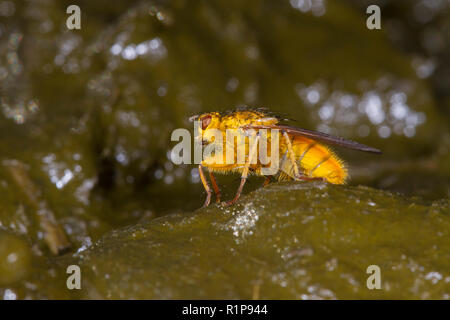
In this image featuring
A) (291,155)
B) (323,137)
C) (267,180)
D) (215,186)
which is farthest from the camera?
(267,180)

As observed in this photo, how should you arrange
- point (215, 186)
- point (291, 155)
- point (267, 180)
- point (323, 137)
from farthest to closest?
point (267, 180), point (215, 186), point (291, 155), point (323, 137)

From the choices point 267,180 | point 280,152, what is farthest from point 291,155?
point 267,180

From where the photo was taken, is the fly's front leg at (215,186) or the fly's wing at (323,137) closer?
the fly's wing at (323,137)

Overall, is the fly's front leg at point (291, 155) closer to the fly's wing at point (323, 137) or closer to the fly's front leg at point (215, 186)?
the fly's wing at point (323, 137)

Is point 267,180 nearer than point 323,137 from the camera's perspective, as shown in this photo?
No

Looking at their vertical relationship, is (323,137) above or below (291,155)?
above

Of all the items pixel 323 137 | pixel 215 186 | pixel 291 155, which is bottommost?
pixel 215 186

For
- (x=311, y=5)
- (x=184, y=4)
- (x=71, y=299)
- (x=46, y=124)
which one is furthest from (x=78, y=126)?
(x=311, y=5)

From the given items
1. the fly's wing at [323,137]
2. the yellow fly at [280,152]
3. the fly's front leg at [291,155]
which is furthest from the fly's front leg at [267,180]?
the fly's wing at [323,137]

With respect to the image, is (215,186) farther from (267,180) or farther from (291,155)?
(291,155)

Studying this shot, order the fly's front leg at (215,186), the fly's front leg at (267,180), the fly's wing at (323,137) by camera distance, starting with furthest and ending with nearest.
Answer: the fly's front leg at (267,180)
the fly's front leg at (215,186)
the fly's wing at (323,137)
